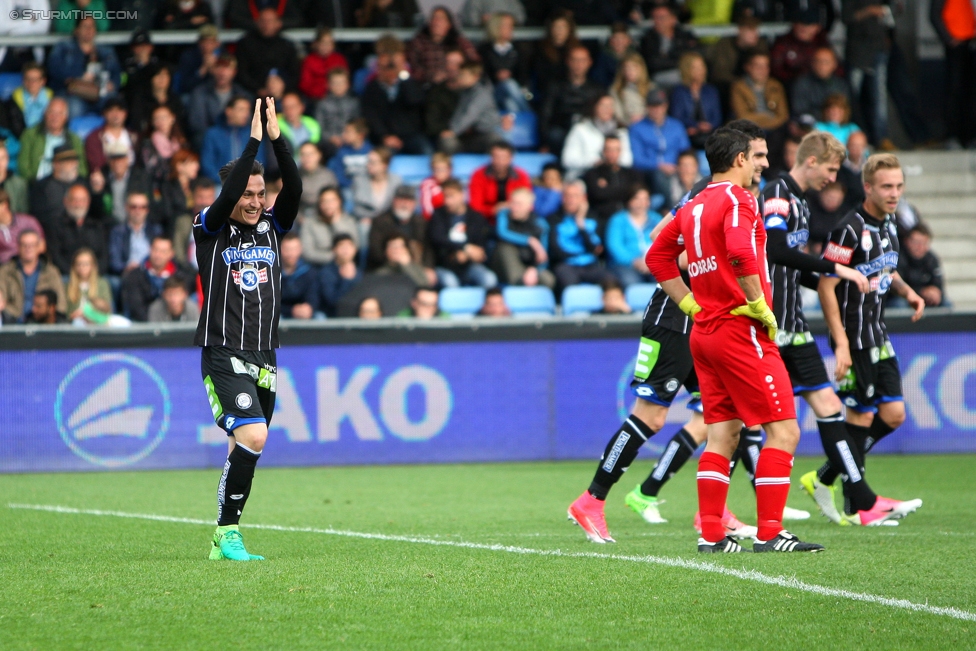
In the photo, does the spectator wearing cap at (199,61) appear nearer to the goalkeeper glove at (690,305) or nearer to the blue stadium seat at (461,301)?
the blue stadium seat at (461,301)

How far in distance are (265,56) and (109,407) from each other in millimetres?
6165

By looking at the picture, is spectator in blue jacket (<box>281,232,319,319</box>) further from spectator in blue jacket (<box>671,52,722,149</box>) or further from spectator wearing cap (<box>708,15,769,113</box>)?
spectator wearing cap (<box>708,15,769,113</box>)

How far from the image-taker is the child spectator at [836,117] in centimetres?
1698

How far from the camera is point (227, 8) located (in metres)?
18.2

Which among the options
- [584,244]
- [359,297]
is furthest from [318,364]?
[584,244]

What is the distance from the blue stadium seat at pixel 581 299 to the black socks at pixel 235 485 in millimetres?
8449

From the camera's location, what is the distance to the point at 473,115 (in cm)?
1719

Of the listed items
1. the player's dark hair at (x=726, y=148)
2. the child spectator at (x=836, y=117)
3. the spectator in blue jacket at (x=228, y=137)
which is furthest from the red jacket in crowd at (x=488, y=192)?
the player's dark hair at (x=726, y=148)

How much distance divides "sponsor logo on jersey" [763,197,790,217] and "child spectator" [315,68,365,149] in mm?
9809

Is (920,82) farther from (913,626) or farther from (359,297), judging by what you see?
(913,626)

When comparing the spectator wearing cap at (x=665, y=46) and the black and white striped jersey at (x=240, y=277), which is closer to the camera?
the black and white striped jersey at (x=240, y=277)

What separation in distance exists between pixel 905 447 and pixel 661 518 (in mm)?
5935

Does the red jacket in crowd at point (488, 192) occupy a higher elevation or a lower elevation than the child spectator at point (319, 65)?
lower

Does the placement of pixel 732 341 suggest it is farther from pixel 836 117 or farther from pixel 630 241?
pixel 836 117
